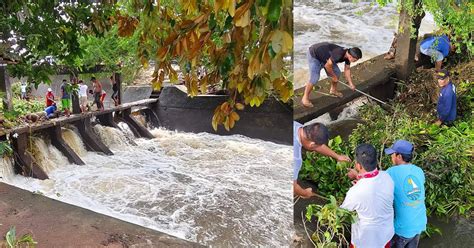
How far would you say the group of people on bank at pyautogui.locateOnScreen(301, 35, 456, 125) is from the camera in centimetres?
184

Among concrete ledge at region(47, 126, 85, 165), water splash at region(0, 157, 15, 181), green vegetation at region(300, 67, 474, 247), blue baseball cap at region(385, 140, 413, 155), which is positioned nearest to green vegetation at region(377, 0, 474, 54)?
green vegetation at region(300, 67, 474, 247)

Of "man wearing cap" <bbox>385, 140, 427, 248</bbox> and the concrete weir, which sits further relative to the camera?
the concrete weir

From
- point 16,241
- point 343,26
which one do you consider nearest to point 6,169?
point 16,241

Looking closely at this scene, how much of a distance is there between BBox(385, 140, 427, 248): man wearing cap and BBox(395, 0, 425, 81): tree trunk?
1.47ft

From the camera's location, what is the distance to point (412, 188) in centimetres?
185

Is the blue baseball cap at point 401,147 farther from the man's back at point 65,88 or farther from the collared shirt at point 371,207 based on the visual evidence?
the man's back at point 65,88

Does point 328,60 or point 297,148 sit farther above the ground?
point 328,60

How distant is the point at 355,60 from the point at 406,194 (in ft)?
2.35

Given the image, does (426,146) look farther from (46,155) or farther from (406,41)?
(46,155)

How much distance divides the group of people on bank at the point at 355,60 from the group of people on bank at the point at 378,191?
24cm

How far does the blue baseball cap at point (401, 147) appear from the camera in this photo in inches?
71.6

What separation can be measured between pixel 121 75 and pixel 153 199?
14.2 ft

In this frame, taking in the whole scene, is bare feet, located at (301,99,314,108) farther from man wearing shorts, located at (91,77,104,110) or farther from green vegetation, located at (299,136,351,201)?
man wearing shorts, located at (91,77,104,110)

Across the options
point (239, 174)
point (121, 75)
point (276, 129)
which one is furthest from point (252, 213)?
point (121, 75)
